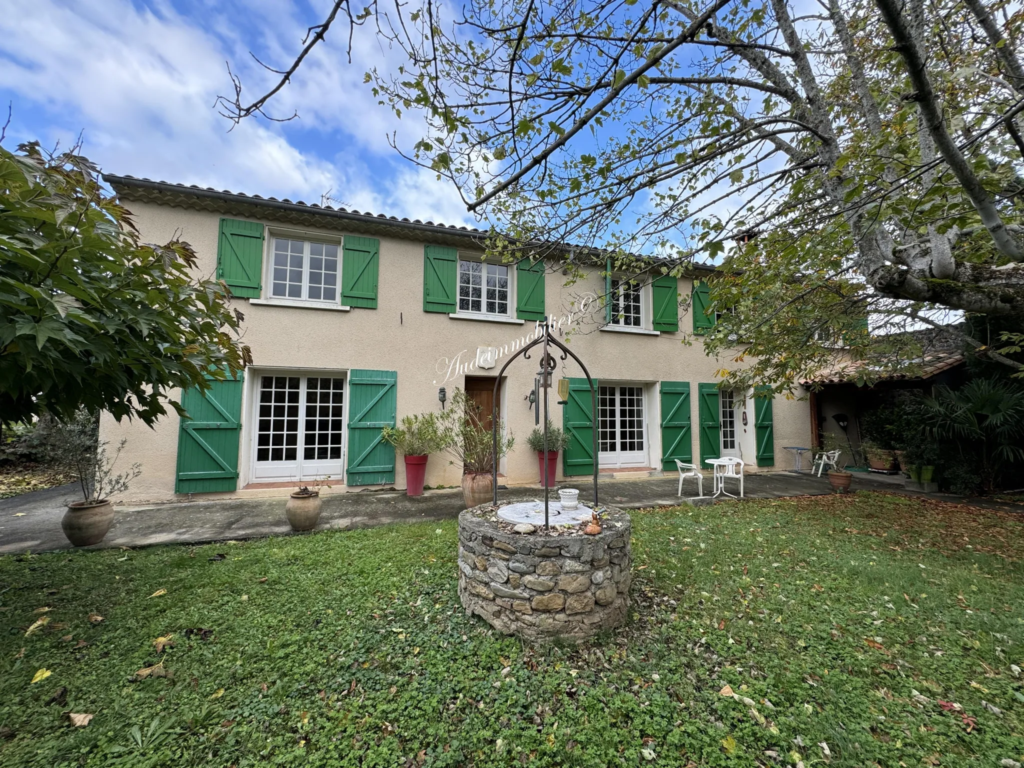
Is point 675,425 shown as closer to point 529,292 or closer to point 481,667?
point 529,292

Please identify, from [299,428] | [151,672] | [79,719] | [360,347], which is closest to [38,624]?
[151,672]

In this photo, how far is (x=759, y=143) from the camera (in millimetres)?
4133

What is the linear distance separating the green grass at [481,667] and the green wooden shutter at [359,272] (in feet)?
13.7

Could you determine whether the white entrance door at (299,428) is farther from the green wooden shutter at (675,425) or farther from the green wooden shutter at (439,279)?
the green wooden shutter at (675,425)

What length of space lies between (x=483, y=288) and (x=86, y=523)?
20.3 ft

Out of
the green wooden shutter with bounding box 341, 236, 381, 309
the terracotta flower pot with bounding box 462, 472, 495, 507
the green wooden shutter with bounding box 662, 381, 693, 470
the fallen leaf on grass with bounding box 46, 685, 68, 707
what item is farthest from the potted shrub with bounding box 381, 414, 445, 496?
the green wooden shutter with bounding box 662, 381, 693, 470

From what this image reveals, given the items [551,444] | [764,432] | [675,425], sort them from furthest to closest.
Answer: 1. [764,432]
2. [675,425]
3. [551,444]

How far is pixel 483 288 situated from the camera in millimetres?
7629

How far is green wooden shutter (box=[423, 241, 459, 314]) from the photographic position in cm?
713

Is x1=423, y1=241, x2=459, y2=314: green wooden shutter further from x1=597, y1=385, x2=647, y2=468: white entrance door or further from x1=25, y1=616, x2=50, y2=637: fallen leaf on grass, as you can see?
x1=25, y1=616, x2=50, y2=637: fallen leaf on grass

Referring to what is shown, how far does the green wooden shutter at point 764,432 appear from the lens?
9.34 m

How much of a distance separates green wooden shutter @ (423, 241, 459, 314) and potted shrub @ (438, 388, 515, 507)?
161 centimetres

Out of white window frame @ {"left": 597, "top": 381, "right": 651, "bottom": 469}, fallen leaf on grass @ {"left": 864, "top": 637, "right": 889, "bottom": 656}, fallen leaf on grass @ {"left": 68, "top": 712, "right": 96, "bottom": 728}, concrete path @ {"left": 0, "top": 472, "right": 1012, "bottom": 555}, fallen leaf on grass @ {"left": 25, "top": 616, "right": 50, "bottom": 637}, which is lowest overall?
fallen leaf on grass @ {"left": 864, "top": 637, "right": 889, "bottom": 656}

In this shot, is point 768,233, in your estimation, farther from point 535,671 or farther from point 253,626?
point 253,626
